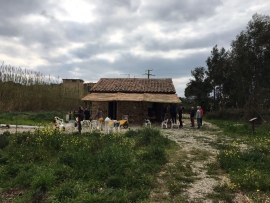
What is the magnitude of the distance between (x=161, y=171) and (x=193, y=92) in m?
24.1

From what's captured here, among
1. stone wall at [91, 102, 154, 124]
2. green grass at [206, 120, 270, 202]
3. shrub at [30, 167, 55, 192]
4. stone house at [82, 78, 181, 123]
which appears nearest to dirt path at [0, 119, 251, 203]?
green grass at [206, 120, 270, 202]

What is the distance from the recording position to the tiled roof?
17.6 m

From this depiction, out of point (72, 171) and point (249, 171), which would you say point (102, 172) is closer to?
point (72, 171)

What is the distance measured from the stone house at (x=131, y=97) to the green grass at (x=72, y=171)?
899 centimetres

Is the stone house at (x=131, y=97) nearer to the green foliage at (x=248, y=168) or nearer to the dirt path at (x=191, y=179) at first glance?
the dirt path at (x=191, y=179)

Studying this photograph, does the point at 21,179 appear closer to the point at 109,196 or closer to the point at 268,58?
the point at 109,196

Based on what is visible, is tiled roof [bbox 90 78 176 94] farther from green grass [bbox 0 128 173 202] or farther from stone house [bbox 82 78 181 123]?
green grass [bbox 0 128 173 202]

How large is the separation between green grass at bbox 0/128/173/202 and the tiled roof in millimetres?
10585

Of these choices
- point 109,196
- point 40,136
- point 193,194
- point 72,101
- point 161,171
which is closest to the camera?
point 109,196

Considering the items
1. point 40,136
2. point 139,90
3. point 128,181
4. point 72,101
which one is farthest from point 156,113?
point 128,181

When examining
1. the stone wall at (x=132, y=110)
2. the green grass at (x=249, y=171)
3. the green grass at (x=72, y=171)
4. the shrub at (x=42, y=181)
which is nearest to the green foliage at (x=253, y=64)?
the stone wall at (x=132, y=110)

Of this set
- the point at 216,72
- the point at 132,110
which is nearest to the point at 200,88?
the point at 216,72

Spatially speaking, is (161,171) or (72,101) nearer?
(161,171)

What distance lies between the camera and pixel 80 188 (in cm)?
420
